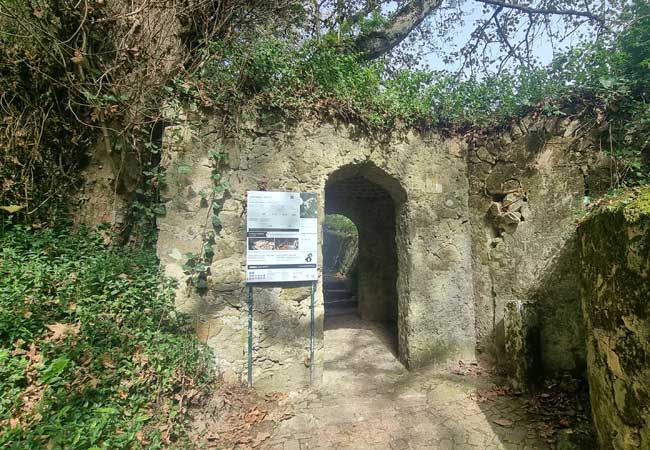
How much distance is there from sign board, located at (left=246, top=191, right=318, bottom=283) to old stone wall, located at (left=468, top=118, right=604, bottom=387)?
2.24 metres

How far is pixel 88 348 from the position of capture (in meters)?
1.97

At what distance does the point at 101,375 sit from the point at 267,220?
179 cm

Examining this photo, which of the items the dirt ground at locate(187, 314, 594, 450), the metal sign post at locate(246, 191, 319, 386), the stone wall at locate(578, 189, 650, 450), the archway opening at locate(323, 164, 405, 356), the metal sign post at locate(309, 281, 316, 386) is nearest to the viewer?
the stone wall at locate(578, 189, 650, 450)

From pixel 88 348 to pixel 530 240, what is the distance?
4339 mm

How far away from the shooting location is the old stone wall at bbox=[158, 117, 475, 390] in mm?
2896

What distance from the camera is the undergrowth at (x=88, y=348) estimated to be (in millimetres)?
1618

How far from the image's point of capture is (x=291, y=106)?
3139mm

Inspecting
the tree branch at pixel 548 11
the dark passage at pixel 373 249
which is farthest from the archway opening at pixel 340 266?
the tree branch at pixel 548 11

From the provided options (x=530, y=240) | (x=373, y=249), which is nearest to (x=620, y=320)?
(x=530, y=240)

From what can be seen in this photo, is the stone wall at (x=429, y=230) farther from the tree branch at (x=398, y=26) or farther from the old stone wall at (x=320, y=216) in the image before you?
the tree branch at (x=398, y=26)

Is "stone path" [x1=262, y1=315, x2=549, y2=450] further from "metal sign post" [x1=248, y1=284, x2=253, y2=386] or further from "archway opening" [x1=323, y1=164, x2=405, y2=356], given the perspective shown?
"archway opening" [x1=323, y1=164, x2=405, y2=356]

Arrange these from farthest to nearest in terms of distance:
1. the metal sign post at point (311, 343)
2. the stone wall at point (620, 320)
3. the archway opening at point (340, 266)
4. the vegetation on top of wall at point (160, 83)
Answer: the archway opening at point (340, 266) → the metal sign post at point (311, 343) → the vegetation on top of wall at point (160, 83) → the stone wall at point (620, 320)

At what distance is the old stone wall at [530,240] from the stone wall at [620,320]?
0.99m

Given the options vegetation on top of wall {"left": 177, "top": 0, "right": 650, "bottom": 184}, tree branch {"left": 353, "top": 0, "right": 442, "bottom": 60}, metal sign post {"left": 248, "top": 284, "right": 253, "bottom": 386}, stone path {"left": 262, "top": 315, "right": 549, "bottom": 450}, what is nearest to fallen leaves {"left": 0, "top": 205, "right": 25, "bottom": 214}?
vegetation on top of wall {"left": 177, "top": 0, "right": 650, "bottom": 184}
